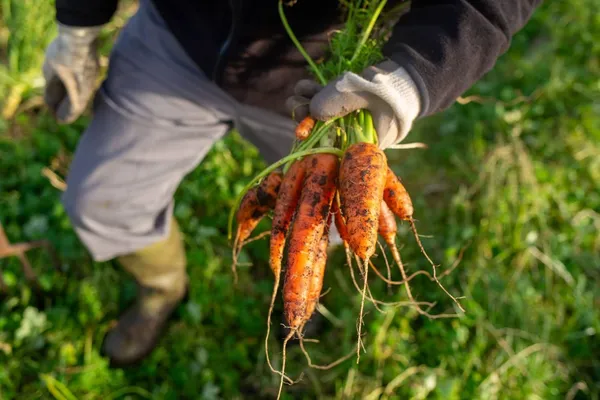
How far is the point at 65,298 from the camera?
2514 mm

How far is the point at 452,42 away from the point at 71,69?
145cm

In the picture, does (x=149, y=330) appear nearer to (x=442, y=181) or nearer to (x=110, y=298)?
(x=110, y=298)

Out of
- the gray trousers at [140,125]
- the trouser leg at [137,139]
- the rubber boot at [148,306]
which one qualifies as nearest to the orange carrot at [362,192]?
the gray trousers at [140,125]

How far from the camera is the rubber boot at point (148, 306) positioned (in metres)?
2.29

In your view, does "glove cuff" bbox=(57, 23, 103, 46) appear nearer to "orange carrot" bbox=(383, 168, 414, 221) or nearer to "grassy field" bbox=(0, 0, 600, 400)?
"grassy field" bbox=(0, 0, 600, 400)

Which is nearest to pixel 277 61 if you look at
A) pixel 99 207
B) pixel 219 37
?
pixel 219 37

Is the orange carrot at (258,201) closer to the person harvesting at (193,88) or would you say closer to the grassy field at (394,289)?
the person harvesting at (193,88)

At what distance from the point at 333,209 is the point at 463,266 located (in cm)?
130

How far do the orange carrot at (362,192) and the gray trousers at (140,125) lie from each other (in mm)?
585

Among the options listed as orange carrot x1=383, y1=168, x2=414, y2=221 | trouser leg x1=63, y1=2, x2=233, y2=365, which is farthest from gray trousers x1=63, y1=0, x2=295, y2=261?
orange carrot x1=383, y1=168, x2=414, y2=221

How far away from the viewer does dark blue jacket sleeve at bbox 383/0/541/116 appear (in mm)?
1403

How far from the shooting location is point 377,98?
1.47 m

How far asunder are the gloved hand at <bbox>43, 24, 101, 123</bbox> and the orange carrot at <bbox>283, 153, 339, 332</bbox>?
110 centimetres

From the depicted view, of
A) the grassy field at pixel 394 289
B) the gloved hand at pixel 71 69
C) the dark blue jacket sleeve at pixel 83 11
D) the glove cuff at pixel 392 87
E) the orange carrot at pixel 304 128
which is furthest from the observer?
the grassy field at pixel 394 289
